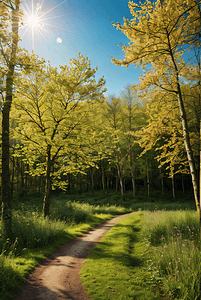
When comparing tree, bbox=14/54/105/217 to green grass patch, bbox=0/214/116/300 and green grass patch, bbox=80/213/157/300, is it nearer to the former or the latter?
green grass patch, bbox=0/214/116/300

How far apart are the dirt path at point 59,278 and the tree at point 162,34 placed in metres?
4.17

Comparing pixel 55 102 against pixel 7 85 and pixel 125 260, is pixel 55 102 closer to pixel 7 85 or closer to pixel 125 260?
pixel 7 85

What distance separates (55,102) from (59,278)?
23.2ft

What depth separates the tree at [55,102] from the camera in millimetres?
7652

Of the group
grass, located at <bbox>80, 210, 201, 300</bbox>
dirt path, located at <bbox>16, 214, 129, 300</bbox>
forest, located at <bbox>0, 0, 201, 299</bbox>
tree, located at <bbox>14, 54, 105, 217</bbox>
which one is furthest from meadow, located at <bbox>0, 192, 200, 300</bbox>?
tree, located at <bbox>14, 54, 105, 217</bbox>

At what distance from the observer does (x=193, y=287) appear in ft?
10.8

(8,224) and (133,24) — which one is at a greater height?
(133,24)

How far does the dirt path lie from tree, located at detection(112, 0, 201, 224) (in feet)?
13.7

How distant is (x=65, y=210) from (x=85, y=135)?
20.6 feet

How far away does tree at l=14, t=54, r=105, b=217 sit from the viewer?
7.65 m

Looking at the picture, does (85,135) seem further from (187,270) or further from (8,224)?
(187,270)

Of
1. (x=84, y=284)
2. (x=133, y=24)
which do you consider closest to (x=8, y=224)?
(x=84, y=284)

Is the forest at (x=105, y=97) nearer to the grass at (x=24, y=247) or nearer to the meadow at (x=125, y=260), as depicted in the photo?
the grass at (x=24, y=247)

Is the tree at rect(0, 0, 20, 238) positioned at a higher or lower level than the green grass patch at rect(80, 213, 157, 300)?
higher
